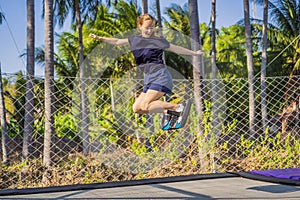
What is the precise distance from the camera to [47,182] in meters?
4.18

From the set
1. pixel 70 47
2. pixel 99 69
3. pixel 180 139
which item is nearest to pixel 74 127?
pixel 180 139

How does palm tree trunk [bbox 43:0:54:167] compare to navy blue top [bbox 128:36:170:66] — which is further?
palm tree trunk [bbox 43:0:54:167]

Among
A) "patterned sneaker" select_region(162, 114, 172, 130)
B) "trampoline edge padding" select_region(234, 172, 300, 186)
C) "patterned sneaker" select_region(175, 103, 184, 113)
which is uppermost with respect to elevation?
"patterned sneaker" select_region(175, 103, 184, 113)

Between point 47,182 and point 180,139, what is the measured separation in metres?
1.42

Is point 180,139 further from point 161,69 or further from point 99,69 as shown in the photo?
point 99,69

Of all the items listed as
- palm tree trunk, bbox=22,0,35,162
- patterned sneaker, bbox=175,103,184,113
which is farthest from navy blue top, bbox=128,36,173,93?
palm tree trunk, bbox=22,0,35,162

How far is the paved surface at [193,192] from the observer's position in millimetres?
2531

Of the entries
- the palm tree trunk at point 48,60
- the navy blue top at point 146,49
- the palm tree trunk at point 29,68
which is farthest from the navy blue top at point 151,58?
the palm tree trunk at point 29,68

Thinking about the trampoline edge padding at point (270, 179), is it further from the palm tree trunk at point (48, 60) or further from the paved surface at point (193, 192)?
the palm tree trunk at point (48, 60)

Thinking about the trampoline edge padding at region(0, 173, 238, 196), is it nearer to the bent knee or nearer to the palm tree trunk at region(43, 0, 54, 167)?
the bent knee

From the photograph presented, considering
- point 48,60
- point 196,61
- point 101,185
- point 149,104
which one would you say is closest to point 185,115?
point 149,104

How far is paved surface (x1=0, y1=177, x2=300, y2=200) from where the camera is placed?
253 cm

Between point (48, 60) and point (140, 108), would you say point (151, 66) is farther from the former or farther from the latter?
point (48, 60)

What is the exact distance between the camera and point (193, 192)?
2.67 meters
